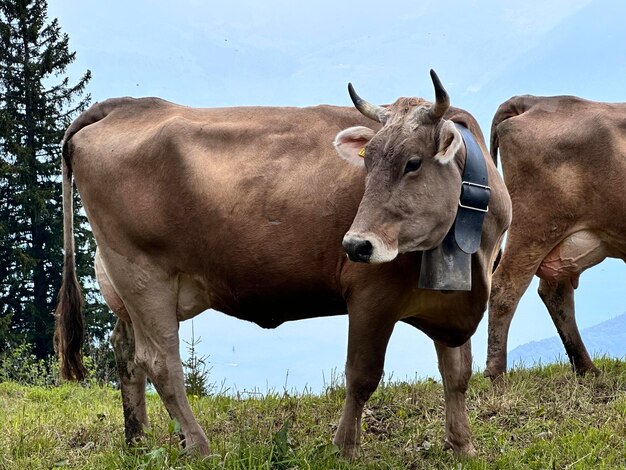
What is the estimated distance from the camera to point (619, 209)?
809cm

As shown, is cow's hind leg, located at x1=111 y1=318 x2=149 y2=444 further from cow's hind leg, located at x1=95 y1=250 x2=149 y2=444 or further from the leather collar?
the leather collar

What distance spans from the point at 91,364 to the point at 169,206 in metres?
12.2

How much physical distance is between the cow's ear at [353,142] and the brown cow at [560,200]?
11.8 feet

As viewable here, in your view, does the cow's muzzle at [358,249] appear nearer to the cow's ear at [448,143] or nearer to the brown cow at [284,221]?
the brown cow at [284,221]

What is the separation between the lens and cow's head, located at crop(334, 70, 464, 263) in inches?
187

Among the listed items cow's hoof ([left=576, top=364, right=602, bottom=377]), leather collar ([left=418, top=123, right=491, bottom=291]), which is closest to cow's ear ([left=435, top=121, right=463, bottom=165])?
leather collar ([left=418, top=123, right=491, bottom=291])

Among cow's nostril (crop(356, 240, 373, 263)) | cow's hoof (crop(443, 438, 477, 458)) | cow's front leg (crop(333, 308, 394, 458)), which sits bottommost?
cow's hoof (crop(443, 438, 477, 458))

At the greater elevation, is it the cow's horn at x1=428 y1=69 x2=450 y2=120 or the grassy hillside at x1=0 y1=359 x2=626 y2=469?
the cow's horn at x1=428 y1=69 x2=450 y2=120

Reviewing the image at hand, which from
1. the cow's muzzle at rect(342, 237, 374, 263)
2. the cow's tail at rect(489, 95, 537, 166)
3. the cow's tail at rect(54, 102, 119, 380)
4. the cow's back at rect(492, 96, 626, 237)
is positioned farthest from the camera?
the cow's tail at rect(489, 95, 537, 166)

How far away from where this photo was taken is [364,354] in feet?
17.4

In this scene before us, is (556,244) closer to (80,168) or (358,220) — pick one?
(358,220)

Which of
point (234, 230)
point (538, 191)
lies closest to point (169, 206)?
point (234, 230)

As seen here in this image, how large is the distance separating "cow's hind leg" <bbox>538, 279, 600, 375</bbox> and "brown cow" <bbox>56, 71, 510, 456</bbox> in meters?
3.26

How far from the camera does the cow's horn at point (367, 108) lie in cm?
523
